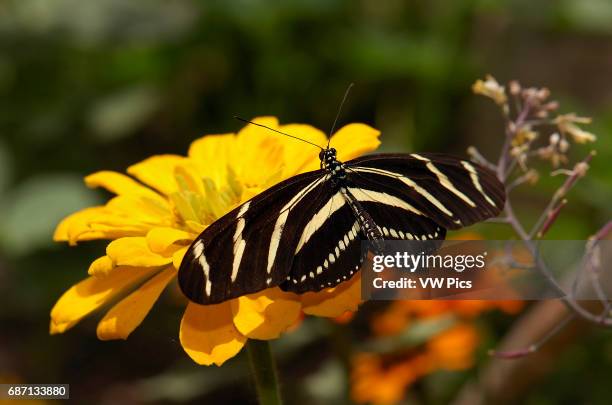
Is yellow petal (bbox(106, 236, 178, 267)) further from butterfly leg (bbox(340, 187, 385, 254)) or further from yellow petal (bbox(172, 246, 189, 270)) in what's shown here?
butterfly leg (bbox(340, 187, 385, 254))

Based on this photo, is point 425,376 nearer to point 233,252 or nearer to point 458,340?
point 458,340

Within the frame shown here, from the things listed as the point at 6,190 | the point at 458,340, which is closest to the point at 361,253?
the point at 458,340

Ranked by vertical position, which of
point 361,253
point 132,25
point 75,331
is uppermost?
point 132,25

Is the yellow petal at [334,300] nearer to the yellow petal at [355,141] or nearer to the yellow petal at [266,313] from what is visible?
the yellow petal at [266,313]

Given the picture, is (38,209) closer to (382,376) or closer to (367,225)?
(382,376)

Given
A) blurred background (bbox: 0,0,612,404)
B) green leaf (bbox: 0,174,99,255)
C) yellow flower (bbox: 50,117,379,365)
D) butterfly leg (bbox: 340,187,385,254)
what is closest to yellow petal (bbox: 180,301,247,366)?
yellow flower (bbox: 50,117,379,365)

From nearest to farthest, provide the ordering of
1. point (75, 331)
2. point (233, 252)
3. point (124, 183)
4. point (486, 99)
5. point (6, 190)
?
point (233, 252) → point (124, 183) → point (6, 190) → point (75, 331) → point (486, 99)
